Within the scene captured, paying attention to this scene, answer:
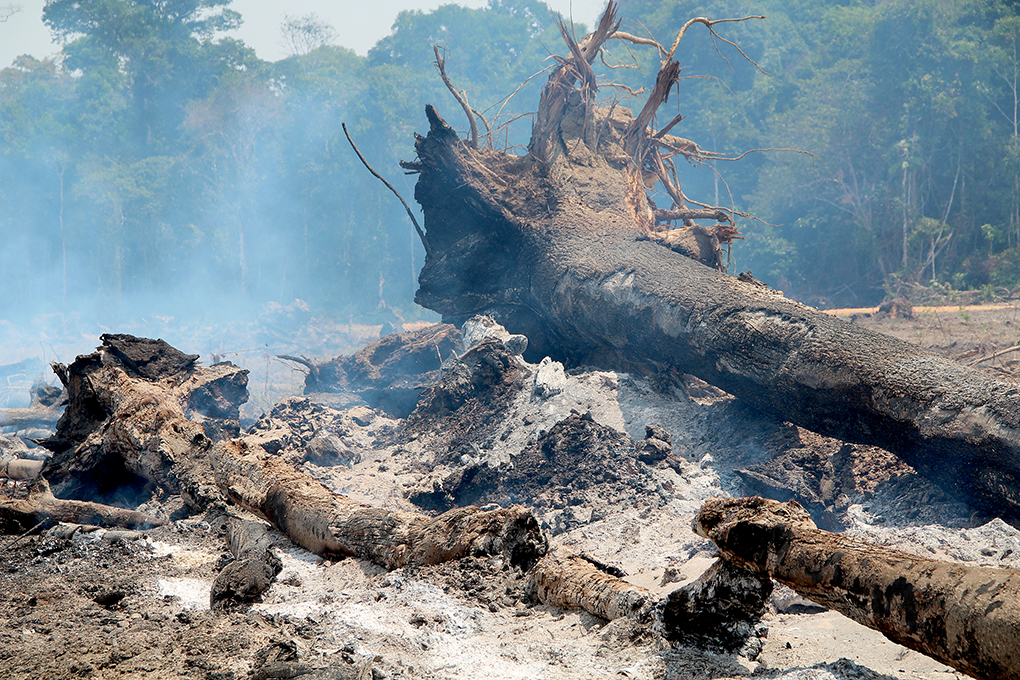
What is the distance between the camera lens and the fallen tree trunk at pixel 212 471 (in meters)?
2.81

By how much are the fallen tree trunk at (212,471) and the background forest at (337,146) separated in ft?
48.1

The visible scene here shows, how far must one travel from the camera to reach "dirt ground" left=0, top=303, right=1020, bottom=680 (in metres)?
2.05

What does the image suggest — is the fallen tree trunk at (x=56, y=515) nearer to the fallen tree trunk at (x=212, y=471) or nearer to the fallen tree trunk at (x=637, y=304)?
the fallen tree trunk at (x=212, y=471)

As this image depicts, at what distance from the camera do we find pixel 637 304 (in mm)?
6355

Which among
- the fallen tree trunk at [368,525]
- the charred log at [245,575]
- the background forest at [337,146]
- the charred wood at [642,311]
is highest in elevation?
the background forest at [337,146]

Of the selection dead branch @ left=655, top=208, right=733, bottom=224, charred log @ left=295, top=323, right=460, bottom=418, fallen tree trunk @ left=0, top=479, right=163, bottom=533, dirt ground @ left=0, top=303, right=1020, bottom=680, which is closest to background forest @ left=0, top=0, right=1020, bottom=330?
charred log @ left=295, top=323, right=460, bottom=418

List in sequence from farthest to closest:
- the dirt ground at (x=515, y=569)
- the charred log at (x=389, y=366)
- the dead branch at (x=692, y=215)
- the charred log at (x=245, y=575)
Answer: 1. the charred log at (x=389, y=366)
2. the dead branch at (x=692, y=215)
3. the charred log at (x=245, y=575)
4. the dirt ground at (x=515, y=569)

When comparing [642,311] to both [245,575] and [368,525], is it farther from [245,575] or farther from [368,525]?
[245,575]

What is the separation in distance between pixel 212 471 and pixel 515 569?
2.65 m

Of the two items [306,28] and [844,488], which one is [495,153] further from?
[306,28]

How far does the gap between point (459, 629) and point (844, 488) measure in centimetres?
354

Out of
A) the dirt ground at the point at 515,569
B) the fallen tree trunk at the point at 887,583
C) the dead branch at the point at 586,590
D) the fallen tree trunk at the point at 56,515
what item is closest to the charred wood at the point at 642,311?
the dirt ground at the point at 515,569

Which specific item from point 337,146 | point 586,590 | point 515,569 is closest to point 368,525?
point 515,569

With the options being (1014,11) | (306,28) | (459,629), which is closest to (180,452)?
(459,629)
